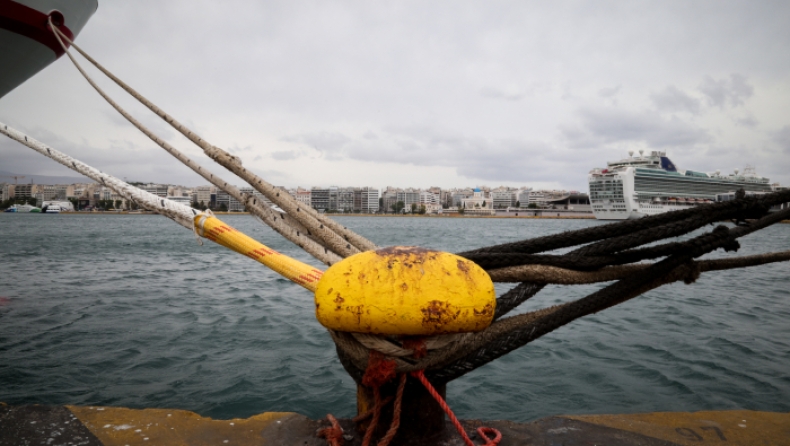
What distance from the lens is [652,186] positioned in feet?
220

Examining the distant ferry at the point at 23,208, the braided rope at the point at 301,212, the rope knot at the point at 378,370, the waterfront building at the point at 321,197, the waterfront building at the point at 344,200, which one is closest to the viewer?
the rope knot at the point at 378,370

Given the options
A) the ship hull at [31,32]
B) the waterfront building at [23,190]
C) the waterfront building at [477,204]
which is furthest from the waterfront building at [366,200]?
the ship hull at [31,32]

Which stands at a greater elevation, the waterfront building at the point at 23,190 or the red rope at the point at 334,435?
the waterfront building at the point at 23,190

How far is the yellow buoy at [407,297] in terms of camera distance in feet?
4.61

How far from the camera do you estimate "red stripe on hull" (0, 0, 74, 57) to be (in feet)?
20.9

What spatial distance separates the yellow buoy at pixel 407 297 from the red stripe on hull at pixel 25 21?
25.5ft

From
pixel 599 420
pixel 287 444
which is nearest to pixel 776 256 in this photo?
pixel 599 420

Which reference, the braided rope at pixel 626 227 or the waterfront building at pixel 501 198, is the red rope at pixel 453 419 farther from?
the waterfront building at pixel 501 198

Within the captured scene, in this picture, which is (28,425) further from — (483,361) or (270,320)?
(270,320)

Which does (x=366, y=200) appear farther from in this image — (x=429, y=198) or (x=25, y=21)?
(x=25, y=21)

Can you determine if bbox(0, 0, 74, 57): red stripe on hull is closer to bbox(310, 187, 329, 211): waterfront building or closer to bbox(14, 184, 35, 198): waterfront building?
bbox(310, 187, 329, 211): waterfront building

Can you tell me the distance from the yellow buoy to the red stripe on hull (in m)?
7.78

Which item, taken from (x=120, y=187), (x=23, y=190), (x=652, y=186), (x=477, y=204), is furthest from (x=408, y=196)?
(x=120, y=187)

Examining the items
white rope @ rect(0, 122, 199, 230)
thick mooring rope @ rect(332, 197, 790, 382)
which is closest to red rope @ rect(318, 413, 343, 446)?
thick mooring rope @ rect(332, 197, 790, 382)
